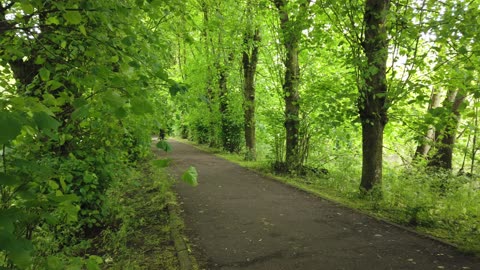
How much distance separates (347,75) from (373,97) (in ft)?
7.92

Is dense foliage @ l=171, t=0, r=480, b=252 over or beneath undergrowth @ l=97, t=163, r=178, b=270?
over

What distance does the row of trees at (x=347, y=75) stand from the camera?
6180 millimetres

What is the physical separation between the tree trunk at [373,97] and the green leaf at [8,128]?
664cm

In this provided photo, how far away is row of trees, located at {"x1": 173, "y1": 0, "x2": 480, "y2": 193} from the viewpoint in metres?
6.18

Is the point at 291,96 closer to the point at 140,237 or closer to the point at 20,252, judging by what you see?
the point at 140,237

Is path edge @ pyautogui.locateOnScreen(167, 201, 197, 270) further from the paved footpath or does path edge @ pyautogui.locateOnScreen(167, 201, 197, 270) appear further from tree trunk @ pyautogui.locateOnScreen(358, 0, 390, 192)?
tree trunk @ pyautogui.locateOnScreen(358, 0, 390, 192)

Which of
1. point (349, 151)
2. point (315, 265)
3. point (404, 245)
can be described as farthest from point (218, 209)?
point (349, 151)

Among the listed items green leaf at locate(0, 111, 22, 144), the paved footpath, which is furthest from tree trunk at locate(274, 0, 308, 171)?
green leaf at locate(0, 111, 22, 144)

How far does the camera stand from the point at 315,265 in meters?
4.53

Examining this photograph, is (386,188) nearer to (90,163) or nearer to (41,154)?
(90,163)

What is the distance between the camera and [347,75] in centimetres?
955

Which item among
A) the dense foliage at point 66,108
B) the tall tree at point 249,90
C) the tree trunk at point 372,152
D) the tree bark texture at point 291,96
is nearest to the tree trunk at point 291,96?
the tree bark texture at point 291,96

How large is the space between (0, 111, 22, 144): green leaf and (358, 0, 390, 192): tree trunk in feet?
21.8

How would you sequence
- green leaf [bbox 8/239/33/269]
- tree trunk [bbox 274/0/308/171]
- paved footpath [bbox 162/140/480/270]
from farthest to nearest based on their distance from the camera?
tree trunk [bbox 274/0/308/171], paved footpath [bbox 162/140/480/270], green leaf [bbox 8/239/33/269]
